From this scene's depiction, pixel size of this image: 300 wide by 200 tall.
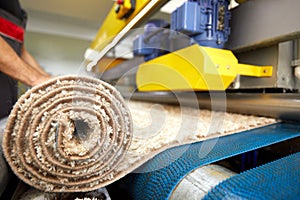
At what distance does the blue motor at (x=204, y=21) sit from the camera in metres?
0.83

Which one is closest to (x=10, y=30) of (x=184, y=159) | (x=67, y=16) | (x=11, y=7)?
(x=11, y=7)

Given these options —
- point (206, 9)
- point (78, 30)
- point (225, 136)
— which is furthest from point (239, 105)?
point (78, 30)

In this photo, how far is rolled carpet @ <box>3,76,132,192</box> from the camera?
36cm

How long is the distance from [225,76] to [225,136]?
0.26 metres

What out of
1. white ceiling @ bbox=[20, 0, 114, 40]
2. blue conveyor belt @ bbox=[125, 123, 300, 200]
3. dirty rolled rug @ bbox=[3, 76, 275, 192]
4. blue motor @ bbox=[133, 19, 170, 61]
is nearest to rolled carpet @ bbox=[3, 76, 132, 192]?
dirty rolled rug @ bbox=[3, 76, 275, 192]

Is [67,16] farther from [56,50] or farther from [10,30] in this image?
[10,30]

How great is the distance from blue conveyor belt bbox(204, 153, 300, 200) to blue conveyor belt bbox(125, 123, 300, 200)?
0.08 meters

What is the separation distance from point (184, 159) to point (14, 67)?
614 millimetres

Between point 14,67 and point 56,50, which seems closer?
point 14,67

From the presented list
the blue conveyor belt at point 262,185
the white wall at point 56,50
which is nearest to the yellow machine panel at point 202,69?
the blue conveyor belt at point 262,185

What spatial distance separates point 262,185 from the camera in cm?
34

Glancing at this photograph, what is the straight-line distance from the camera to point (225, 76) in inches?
30.7

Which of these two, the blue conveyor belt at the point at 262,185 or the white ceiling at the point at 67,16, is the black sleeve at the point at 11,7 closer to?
the blue conveyor belt at the point at 262,185

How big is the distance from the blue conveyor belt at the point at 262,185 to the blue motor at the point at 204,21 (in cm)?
60
